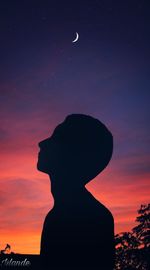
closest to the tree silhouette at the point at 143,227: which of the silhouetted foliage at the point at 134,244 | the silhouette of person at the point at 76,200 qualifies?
the silhouetted foliage at the point at 134,244

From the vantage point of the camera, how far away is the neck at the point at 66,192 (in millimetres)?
7121

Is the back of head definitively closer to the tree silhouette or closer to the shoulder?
the shoulder

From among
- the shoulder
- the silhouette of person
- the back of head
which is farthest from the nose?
the shoulder

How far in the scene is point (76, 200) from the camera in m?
7.12

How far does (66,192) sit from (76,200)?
23 cm

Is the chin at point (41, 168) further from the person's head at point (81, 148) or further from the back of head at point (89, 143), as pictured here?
the back of head at point (89, 143)

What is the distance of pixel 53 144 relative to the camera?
7.46 meters

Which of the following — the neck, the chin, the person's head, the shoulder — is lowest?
the shoulder

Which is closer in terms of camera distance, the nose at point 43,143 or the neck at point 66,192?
the neck at point 66,192

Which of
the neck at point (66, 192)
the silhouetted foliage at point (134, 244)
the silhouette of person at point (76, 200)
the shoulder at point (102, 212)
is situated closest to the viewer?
the silhouette of person at point (76, 200)

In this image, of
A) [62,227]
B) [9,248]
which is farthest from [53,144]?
[9,248]

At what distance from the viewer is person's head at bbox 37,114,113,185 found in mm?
7340

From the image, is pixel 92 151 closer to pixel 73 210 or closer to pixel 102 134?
pixel 102 134

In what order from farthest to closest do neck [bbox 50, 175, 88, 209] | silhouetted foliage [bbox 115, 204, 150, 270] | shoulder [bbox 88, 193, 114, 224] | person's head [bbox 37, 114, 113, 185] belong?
1. silhouetted foliage [bbox 115, 204, 150, 270]
2. person's head [bbox 37, 114, 113, 185]
3. neck [bbox 50, 175, 88, 209]
4. shoulder [bbox 88, 193, 114, 224]
